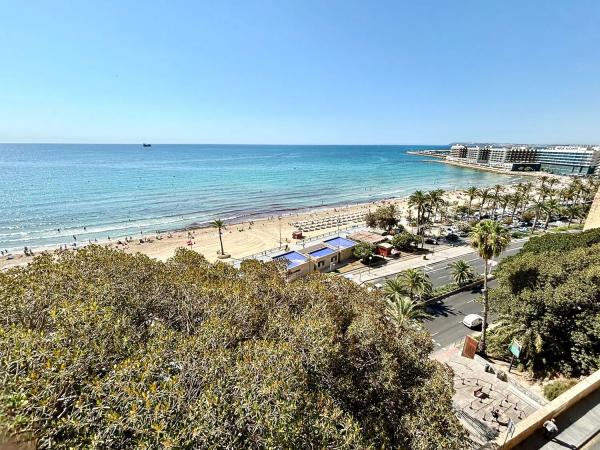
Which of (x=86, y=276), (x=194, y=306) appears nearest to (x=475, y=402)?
(x=194, y=306)

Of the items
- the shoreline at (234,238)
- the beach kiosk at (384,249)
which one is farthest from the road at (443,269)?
the shoreline at (234,238)

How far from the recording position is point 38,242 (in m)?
54.3

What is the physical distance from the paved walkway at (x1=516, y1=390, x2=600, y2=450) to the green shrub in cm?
722

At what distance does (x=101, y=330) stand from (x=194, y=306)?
3.47 meters

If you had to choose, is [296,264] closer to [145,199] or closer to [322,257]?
[322,257]

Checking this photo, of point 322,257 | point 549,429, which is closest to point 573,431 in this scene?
point 549,429

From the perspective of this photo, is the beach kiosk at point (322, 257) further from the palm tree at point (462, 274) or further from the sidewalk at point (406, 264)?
the palm tree at point (462, 274)

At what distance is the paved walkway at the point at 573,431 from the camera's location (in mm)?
10516

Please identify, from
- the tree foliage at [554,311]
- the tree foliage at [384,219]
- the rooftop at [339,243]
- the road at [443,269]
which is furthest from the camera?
the tree foliage at [384,219]

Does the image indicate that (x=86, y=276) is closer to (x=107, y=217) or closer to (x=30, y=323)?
(x=30, y=323)

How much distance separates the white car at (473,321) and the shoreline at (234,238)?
89.9ft

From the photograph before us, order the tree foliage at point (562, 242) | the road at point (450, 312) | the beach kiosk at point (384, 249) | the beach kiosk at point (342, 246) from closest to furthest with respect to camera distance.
Answer: 1. the road at point (450, 312)
2. the tree foliage at point (562, 242)
3. the beach kiosk at point (342, 246)
4. the beach kiosk at point (384, 249)

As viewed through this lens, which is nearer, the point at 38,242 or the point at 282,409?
the point at 282,409

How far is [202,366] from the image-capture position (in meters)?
8.02
